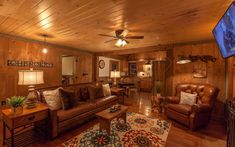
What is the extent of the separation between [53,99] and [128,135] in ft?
5.98

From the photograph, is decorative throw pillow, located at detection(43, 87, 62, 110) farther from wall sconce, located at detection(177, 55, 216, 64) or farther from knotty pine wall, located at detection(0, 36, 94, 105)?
wall sconce, located at detection(177, 55, 216, 64)

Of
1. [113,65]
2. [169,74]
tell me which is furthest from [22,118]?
[113,65]

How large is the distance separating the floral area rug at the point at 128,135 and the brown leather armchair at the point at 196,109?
37 cm

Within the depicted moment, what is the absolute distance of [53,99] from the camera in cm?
270

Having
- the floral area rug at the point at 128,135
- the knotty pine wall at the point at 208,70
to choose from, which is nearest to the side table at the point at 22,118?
the floral area rug at the point at 128,135

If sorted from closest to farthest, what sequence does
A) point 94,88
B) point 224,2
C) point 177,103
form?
point 224,2 → point 177,103 → point 94,88

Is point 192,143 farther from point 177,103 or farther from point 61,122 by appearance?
point 61,122

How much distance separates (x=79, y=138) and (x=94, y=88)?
161cm

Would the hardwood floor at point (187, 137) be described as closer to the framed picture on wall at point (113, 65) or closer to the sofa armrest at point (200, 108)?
the sofa armrest at point (200, 108)

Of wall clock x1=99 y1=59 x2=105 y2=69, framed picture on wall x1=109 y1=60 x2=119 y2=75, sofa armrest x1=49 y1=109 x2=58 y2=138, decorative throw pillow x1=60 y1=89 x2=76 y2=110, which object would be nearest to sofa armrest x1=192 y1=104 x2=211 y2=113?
decorative throw pillow x1=60 y1=89 x2=76 y2=110

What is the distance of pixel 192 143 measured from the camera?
2307mm

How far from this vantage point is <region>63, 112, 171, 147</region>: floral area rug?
7.23ft

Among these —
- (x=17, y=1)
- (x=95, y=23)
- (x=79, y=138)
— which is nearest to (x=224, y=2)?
(x=95, y=23)

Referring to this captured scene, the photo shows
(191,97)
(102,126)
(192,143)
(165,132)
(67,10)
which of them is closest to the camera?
(67,10)
